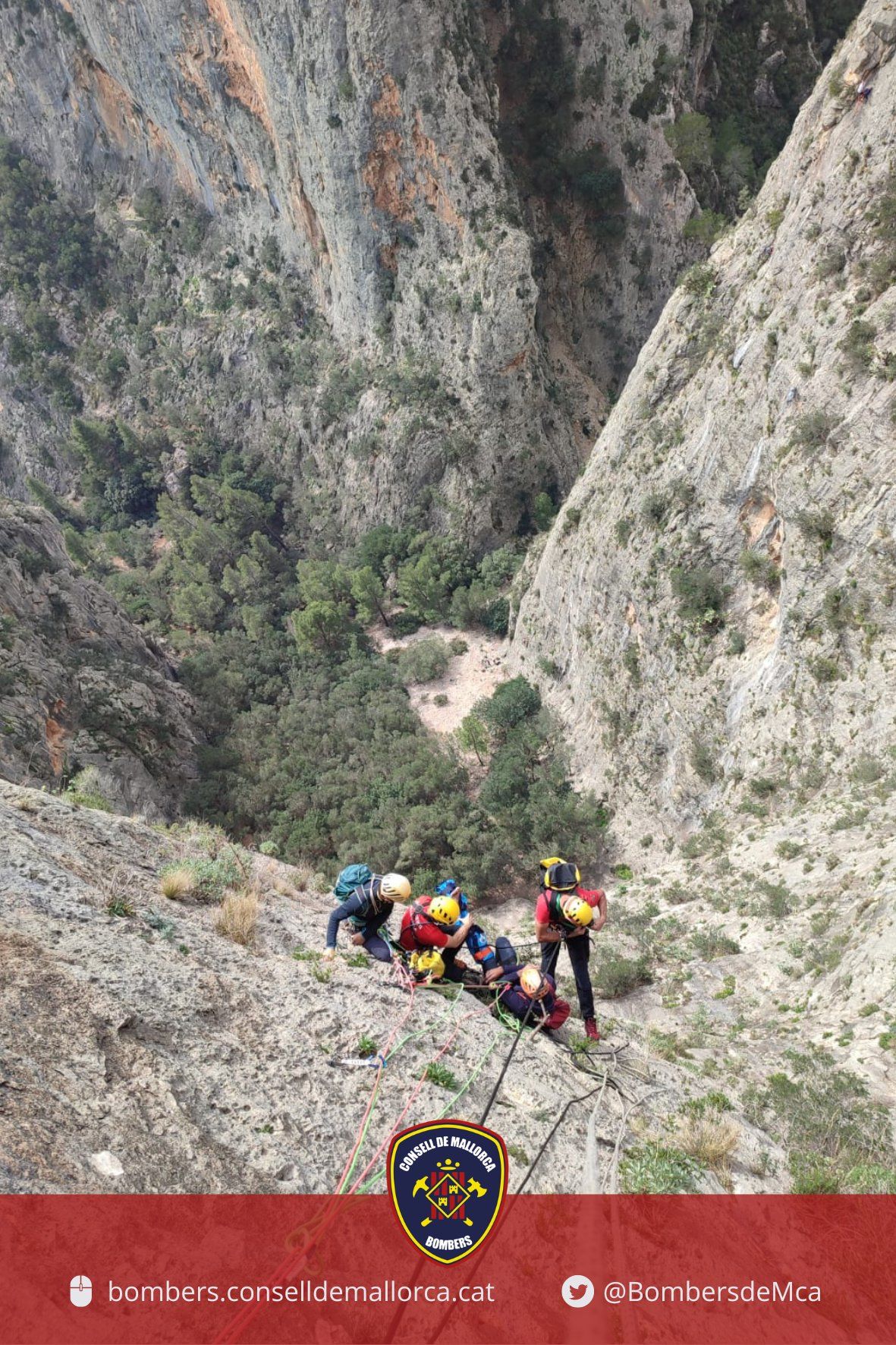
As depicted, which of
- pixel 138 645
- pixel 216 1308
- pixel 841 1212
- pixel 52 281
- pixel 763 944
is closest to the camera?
pixel 216 1308

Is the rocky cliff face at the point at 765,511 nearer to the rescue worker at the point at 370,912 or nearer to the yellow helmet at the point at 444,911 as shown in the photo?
the yellow helmet at the point at 444,911

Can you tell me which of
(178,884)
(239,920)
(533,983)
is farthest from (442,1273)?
(178,884)

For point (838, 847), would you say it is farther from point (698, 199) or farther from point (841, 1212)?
point (698, 199)

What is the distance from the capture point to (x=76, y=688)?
81.7 ft

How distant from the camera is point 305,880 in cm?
1116

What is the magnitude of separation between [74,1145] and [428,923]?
4111 mm

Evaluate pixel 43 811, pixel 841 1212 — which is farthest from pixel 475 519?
pixel 841 1212

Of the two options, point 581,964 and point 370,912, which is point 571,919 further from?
point 370,912

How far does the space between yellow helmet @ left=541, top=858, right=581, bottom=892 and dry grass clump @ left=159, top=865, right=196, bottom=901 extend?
175 inches

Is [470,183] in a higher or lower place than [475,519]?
higher

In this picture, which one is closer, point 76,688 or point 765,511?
point 765,511

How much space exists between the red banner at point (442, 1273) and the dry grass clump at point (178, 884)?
13.6 feet

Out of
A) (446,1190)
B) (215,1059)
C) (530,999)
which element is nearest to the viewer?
(446,1190)

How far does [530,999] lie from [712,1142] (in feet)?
6.92
